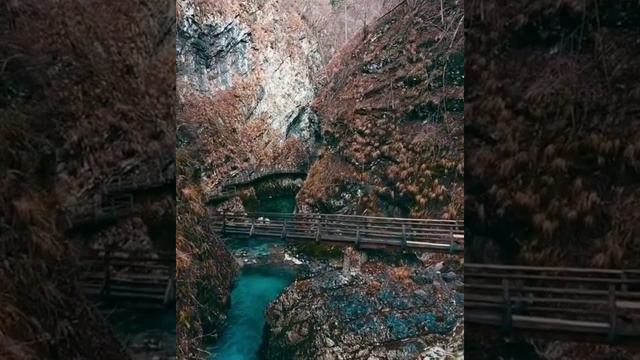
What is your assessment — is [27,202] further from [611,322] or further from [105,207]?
[611,322]

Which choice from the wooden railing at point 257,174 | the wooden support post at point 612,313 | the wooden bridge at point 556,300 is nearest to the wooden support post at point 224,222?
the wooden railing at point 257,174

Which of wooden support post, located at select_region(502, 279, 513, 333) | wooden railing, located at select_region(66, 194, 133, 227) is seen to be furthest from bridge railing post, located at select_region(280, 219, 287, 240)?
wooden support post, located at select_region(502, 279, 513, 333)

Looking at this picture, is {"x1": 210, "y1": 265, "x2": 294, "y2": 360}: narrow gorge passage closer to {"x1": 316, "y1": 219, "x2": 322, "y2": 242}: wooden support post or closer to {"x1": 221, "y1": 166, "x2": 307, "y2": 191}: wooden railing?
{"x1": 316, "y1": 219, "x2": 322, "y2": 242}: wooden support post

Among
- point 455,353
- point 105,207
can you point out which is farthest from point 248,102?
point 455,353

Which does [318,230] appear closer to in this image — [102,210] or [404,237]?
[404,237]

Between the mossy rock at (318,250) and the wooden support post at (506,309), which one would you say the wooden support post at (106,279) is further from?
the wooden support post at (506,309)
